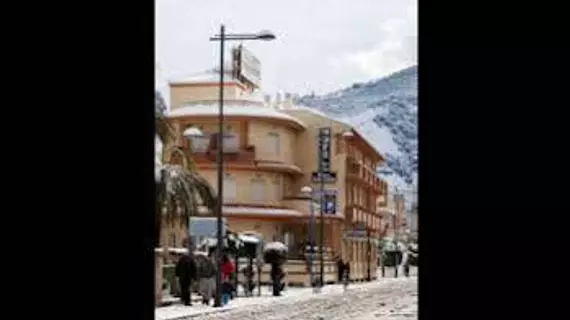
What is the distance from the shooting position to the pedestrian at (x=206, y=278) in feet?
87.0

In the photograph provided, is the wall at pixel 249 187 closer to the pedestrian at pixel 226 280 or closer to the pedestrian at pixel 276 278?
the pedestrian at pixel 276 278

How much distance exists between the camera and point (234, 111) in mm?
49688

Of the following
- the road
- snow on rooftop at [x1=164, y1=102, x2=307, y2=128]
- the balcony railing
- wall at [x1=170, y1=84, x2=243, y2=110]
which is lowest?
the road

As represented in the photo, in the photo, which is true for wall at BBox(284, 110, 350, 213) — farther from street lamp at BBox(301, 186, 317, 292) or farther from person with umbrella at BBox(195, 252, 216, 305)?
person with umbrella at BBox(195, 252, 216, 305)

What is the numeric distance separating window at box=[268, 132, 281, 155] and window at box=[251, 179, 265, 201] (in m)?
1.49

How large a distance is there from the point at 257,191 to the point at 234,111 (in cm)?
336

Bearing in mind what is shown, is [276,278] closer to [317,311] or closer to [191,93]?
[317,311]

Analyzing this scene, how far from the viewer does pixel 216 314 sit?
2312 cm

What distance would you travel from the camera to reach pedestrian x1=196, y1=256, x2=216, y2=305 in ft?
87.0

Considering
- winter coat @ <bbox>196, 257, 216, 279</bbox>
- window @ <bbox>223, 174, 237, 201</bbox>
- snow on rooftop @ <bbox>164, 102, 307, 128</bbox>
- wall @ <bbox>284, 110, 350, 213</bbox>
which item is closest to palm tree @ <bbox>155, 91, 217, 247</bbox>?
winter coat @ <bbox>196, 257, 216, 279</bbox>
